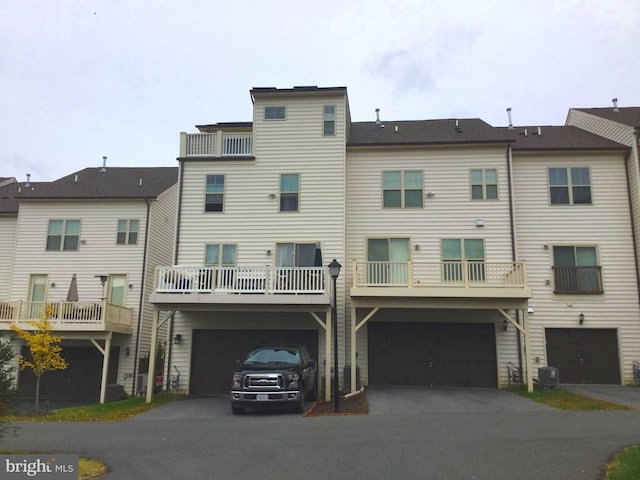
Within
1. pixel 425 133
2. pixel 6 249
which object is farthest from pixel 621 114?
pixel 6 249

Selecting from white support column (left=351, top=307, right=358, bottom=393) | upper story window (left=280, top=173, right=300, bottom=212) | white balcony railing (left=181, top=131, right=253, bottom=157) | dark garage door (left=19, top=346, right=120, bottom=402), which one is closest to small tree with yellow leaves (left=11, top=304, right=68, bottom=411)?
dark garage door (left=19, top=346, right=120, bottom=402)

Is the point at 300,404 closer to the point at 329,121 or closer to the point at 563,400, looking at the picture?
the point at 563,400

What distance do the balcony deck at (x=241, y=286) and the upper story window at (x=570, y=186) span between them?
9570 millimetres

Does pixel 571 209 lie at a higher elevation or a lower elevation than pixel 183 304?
higher

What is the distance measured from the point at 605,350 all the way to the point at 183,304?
14.7 metres

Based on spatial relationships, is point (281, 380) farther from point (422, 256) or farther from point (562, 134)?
point (562, 134)

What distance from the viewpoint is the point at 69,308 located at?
68.7 ft

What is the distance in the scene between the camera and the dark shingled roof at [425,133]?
20781mm

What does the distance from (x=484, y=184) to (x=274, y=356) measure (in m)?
10.5

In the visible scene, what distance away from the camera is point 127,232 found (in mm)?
23547

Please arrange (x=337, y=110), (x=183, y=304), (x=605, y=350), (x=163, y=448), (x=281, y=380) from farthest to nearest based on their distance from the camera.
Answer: (x=337, y=110) → (x=605, y=350) → (x=183, y=304) → (x=281, y=380) → (x=163, y=448)

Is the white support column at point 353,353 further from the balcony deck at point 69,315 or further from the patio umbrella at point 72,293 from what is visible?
the patio umbrella at point 72,293

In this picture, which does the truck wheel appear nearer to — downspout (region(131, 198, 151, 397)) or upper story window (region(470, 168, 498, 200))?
upper story window (region(470, 168, 498, 200))

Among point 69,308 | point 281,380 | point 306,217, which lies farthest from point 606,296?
point 69,308
